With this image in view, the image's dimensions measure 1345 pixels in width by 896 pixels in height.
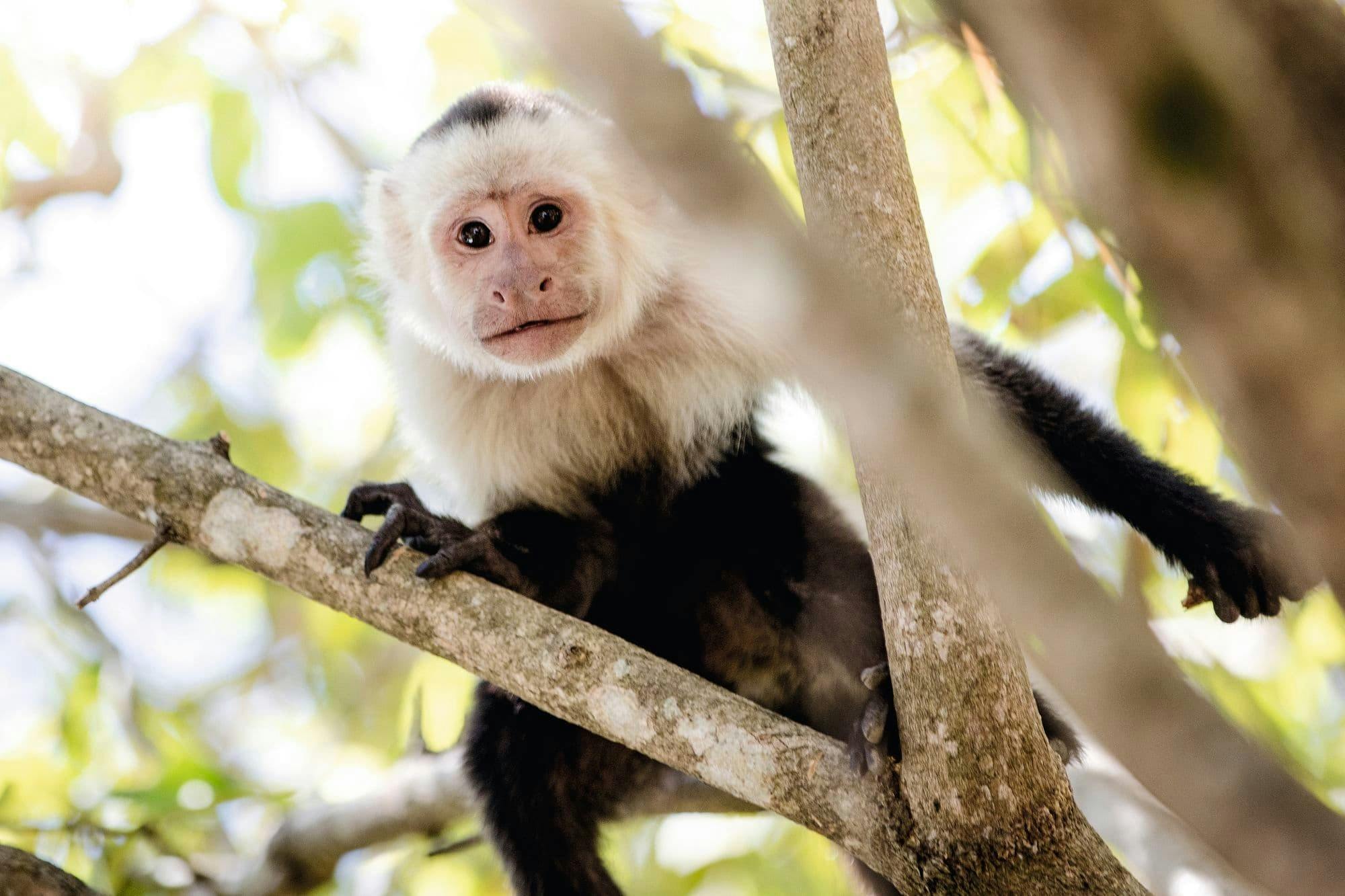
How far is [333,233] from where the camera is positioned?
3.60m

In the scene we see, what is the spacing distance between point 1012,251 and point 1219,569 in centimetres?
107

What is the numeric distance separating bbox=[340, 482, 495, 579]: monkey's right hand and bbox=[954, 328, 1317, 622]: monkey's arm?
3.63 ft

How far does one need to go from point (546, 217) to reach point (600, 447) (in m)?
0.58

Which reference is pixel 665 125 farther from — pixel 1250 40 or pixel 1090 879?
pixel 1090 879

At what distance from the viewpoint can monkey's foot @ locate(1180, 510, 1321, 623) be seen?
224 cm

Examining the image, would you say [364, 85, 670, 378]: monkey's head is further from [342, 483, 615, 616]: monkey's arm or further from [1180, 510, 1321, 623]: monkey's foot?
[1180, 510, 1321, 623]: monkey's foot

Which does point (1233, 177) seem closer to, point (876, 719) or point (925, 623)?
point (925, 623)

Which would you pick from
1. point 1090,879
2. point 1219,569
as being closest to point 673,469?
point 1219,569

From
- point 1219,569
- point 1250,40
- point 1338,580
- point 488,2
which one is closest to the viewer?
point 1250,40

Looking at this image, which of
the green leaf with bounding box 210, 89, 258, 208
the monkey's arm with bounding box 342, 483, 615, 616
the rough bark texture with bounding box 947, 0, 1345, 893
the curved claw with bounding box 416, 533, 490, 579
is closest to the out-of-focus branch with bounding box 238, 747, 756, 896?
the monkey's arm with bounding box 342, 483, 615, 616

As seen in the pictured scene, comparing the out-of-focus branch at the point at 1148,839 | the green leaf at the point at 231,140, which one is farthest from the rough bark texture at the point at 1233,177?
the green leaf at the point at 231,140

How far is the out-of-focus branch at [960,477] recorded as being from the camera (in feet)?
2.65

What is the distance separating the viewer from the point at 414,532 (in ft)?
8.00

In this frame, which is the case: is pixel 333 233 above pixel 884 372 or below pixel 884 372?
above
